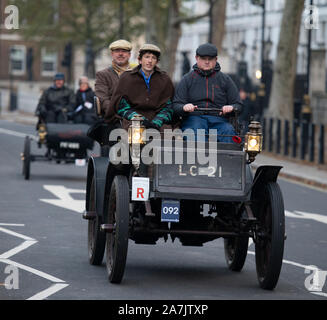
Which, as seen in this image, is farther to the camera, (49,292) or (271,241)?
(271,241)

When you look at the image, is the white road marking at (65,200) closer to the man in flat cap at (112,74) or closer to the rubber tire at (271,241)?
the man in flat cap at (112,74)

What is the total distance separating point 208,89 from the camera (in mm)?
10336

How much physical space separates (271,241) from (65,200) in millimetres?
8386

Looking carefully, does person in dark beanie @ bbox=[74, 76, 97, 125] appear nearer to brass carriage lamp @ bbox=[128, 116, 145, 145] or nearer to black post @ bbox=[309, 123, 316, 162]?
black post @ bbox=[309, 123, 316, 162]

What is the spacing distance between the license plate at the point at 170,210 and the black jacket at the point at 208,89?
110cm

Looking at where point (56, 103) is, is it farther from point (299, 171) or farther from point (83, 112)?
point (299, 171)

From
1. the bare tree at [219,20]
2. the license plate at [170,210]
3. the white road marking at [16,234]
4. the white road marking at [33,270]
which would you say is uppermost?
the bare tree at [219,20]

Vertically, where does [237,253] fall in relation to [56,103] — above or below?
below


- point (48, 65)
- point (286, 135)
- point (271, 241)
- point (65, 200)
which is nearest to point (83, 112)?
point (65, 200)

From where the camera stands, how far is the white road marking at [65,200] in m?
16.4

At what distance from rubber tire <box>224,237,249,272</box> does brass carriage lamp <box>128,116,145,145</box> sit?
158cm

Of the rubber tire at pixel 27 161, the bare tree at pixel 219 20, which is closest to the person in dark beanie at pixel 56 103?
the rubber tire at pixel 27 161

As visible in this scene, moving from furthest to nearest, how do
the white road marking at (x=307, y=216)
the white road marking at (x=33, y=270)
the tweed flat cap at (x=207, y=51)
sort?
the white road marking at (x=307, y=216) < the tweed flat cap at (x=207, y=51) < the white road marking at (x=33, y=270)
